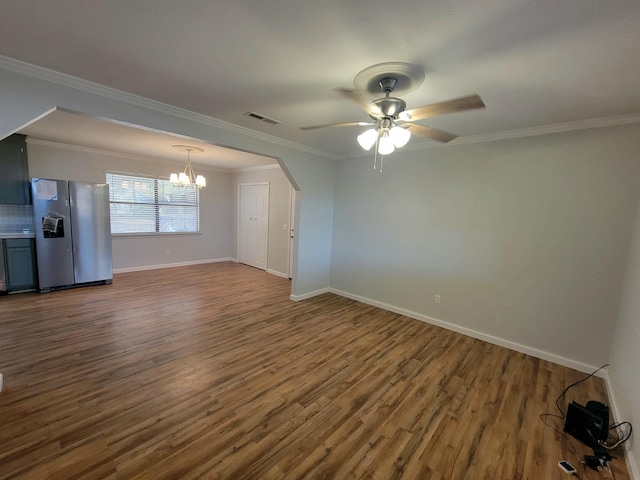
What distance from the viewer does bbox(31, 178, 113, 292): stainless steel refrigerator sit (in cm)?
429

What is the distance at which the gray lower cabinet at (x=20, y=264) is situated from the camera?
4.13m

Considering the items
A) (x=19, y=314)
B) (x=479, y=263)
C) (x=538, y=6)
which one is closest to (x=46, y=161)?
(x=19, y=314)

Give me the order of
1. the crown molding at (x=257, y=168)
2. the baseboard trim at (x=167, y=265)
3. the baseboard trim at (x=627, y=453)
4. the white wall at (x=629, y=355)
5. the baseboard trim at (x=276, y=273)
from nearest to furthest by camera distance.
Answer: the baseboard trim at (x=627, y=453)
the white wall at (x=629, y=355)
the baseboard trim at (x=167, y=265)
the baseboard trim at (x=276, y=273)
the crown molding at (x=257, y=168)

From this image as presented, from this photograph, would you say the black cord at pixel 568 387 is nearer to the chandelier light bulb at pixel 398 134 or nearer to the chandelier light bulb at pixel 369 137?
the chandelier light bulb at pixel 398 134

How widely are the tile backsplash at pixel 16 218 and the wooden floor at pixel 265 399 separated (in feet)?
5.23

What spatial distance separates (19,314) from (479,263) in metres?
5.88

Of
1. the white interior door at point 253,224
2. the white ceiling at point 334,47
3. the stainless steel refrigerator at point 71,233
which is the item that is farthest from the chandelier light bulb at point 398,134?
the stainless steel refrigerator at point 71,233

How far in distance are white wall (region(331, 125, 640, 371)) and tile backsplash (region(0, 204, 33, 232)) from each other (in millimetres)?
5711

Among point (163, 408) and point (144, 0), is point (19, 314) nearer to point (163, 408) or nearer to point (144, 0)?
point (163, 408)

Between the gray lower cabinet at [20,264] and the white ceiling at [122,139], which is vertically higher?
the white ceiling at [122,139]

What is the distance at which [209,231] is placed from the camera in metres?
7.00

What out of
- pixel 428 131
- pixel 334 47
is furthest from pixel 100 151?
pixel 428 131

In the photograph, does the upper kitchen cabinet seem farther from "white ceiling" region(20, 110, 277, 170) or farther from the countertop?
the countertop

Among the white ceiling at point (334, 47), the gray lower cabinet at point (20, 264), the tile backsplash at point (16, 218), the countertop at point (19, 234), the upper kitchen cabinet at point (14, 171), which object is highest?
the white ceiling at point (334, 47)
